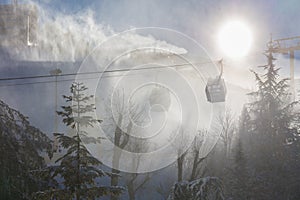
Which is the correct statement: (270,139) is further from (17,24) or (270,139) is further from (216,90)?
(17,24)

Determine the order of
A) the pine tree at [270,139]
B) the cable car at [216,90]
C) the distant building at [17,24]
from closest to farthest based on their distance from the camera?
the cable car at [216,90]
the pine tree at [270,139]
the distant building at [17,24]

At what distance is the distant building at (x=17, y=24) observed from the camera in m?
45.5

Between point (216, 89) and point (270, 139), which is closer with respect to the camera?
point (216, 89)

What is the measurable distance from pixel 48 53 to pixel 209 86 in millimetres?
37775

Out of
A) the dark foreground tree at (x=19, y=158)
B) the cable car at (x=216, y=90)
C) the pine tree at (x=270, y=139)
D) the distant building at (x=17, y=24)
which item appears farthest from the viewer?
the distant building at (x=17, y=24)

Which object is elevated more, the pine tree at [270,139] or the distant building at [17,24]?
the distant building at [17,24]

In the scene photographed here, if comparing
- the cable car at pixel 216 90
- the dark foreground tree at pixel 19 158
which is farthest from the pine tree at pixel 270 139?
the dark foreground tree at pixel 19 158

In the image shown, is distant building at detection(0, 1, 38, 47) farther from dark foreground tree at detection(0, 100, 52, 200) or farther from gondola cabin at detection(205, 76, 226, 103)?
dark foreground tree at detection(0, 100, 52, 200)

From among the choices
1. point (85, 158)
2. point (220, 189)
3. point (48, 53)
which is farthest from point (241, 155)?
point (48, 53)

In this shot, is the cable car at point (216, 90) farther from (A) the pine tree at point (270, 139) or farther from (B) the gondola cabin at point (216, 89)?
(A) the pine tree at point (270, 139)

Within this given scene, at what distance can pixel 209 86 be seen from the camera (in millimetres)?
15945

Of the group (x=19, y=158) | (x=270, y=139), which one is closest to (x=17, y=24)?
(x=270, y=139)

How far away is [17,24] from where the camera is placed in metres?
46.2

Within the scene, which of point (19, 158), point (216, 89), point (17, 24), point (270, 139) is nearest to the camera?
point (19, 158)
